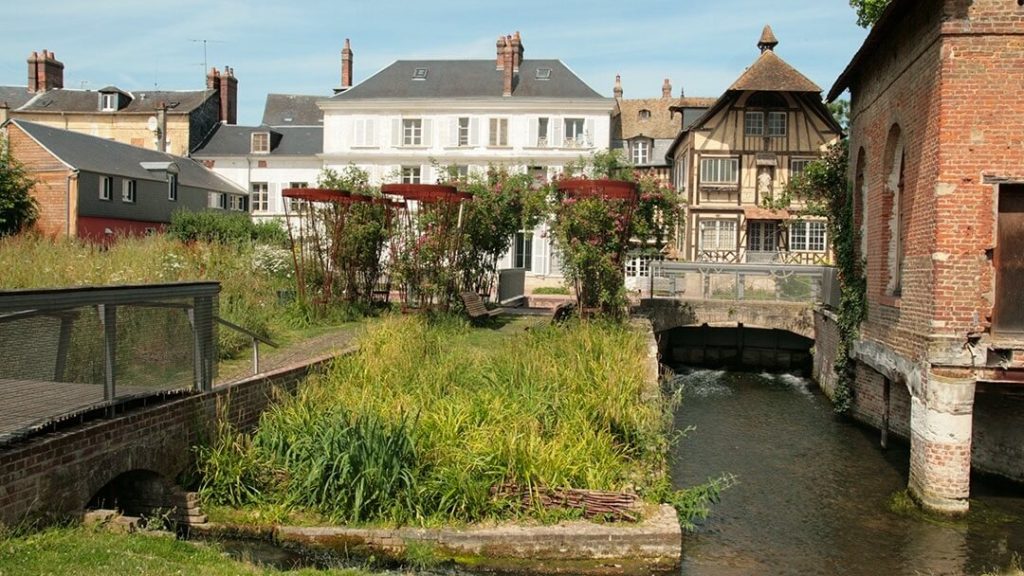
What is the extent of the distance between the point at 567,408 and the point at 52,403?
550cm

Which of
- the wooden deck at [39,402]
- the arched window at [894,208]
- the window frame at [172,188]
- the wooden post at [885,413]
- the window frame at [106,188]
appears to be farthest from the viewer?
the window frame at [172,188]

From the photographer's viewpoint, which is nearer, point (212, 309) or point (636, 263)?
point (212, 309)

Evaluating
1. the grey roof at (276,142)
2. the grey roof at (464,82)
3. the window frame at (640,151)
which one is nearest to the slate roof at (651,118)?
the window frame at (640,151)

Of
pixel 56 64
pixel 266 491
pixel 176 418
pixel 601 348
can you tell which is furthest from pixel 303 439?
pixel 56 64

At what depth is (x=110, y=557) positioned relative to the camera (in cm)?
605

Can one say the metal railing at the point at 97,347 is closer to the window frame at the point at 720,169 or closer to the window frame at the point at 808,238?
the window frame at the point at 720,169

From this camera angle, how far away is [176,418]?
8609 mm

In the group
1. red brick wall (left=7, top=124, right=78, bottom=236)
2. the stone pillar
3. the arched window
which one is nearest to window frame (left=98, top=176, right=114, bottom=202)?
red brick wall (left=7, top=124, right=78, bottom=236)

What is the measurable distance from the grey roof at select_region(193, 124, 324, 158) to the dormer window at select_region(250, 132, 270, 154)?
0.94 ft

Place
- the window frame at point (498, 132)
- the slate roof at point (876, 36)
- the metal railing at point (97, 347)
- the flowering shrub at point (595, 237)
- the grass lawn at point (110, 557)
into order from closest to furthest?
the grass lawn at point (110, 557) → the metal railing at point (97, 347) → the slate roof at point (876, 36) → the flowering shrub at point (595, 237) → the window frame at point (498, 132)

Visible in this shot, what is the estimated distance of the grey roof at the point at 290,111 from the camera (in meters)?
46.1

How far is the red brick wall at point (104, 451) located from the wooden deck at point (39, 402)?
5.4 inches

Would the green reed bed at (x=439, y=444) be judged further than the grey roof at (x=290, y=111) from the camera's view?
No

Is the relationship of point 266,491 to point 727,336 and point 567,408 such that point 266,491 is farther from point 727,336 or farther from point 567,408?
point 727,336
